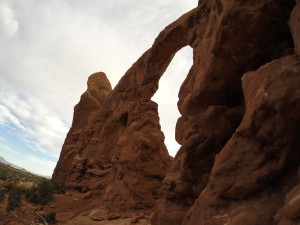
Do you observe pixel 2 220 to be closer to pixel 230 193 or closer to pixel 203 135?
pixel 203 135

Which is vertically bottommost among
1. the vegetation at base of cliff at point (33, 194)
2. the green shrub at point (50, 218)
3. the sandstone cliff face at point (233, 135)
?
the green shrub at point (50, 218)

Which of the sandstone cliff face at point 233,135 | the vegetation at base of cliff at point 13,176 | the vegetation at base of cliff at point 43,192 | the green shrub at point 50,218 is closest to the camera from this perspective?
the sandstone cliff face at point 233,135

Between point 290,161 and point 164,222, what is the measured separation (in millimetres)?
5102

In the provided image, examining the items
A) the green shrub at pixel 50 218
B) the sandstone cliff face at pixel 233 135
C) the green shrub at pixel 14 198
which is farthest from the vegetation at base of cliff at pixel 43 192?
the sandstone cliff face at pixel 233 135

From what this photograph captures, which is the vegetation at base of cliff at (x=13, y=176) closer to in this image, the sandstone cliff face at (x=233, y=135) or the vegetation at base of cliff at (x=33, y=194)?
the vegetation at base of cliff at (x=33, y=194)

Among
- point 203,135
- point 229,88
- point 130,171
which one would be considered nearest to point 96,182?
point 130,171

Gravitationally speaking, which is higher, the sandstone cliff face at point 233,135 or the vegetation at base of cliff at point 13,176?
the sandstone cliff face at point 233,135

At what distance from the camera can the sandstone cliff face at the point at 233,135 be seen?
562cm

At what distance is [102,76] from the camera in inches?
1255

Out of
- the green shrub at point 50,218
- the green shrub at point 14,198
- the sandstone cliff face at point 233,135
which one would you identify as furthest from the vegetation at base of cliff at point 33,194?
the sandstone cliff face at point 233,135

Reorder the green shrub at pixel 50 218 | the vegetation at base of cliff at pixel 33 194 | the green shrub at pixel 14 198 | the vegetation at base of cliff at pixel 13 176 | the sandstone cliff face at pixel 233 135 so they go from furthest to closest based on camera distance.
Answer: the vegetation at base of cliff at pixel 13 176 → the vegetation at base of cliff at pixel 33 194 → the green shrub at pixel 14 198 → the green shrub at pixel 50 218 → the sandstone cliff face at pixel 233 135

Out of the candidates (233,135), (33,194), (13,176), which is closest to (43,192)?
(33,194)

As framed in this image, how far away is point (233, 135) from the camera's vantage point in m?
6.63

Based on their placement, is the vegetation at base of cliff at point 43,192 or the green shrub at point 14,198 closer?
the green shrub at point 14,198
